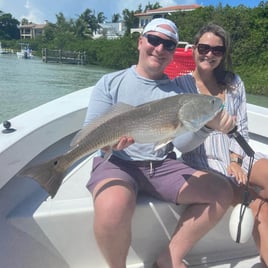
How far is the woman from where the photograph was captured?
2170 mm

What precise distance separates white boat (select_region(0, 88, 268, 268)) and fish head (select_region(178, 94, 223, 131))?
0.60 meters

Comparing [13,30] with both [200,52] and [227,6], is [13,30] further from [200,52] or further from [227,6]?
[200,52]

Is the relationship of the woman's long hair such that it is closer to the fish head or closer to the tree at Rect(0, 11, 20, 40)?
the fish head

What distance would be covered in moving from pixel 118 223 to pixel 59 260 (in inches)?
23.2

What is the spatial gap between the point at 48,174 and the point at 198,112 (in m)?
0.77

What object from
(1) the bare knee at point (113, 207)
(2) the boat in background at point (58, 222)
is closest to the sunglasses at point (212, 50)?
(2) the boat in background at point (58, 222)

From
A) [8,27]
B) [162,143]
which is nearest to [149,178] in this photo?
[162,143]

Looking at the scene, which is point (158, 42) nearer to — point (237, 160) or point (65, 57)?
point (237, 160)

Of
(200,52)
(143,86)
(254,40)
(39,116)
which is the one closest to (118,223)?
(143,86)

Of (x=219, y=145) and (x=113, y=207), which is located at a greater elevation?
(x=219, y=145)

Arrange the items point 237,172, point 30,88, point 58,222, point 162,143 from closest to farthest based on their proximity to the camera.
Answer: point 162,143 < point 58,222 < point 237,172 < point 30,88

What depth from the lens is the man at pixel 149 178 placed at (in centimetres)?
184

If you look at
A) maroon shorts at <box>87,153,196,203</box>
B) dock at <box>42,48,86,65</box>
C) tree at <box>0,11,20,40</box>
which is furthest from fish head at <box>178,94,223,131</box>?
tree at <box>0,11,20,40</box>

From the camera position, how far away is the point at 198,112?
5.93 ft
